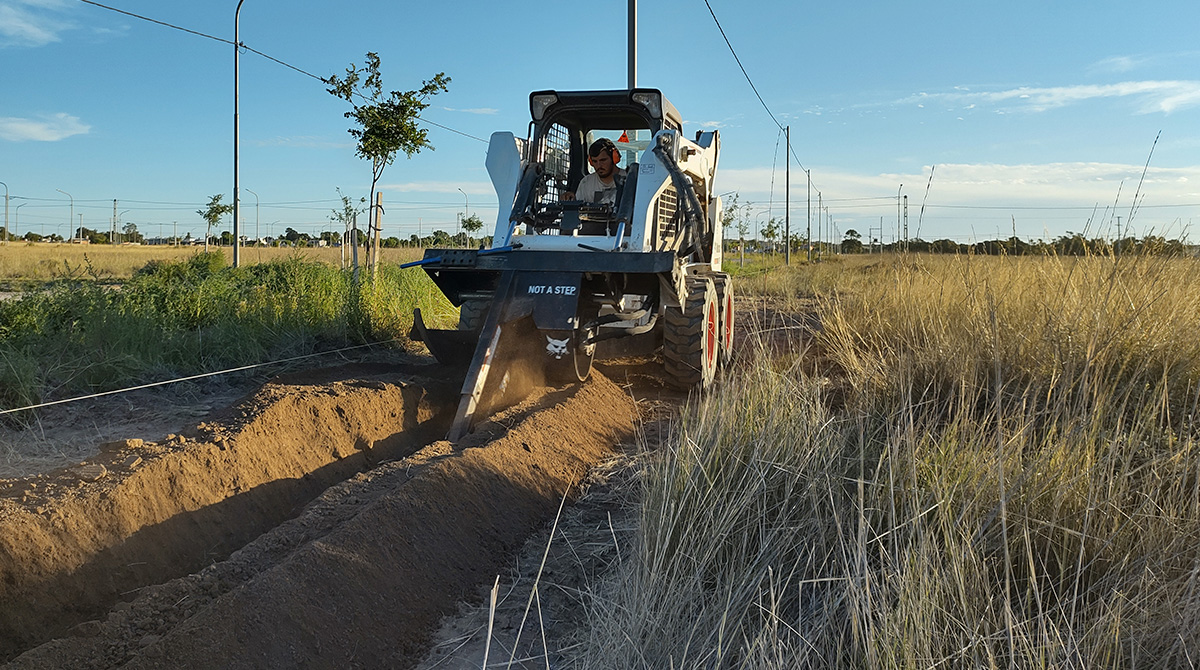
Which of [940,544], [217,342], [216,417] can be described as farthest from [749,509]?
[217,342]

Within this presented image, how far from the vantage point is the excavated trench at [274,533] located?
3150mm

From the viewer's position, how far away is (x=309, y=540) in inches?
157

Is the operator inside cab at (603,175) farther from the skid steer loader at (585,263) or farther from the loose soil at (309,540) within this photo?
the loose soil at (309,540)

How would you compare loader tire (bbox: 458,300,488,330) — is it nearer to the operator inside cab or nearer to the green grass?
the operator inside cab

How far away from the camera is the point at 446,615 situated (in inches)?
141

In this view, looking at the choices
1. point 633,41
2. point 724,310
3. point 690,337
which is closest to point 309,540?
point 690,337

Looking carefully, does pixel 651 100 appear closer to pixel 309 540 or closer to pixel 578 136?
pixel 578 136

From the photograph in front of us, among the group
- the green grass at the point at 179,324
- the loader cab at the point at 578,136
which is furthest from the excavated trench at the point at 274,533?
the loader cab at the point at 578,136

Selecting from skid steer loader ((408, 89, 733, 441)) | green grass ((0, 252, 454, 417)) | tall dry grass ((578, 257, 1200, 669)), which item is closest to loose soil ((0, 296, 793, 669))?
tall dry grass ((578, 257, 1200, 669))

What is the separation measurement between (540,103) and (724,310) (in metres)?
2.76

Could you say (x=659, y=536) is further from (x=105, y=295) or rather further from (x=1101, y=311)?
(x=105, y=295)

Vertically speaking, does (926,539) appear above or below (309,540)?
above

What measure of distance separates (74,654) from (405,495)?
155 cm

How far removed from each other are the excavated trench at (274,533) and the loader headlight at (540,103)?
10.6 ft
